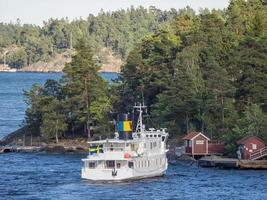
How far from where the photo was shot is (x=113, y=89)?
5433 inches

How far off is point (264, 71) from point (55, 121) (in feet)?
86.1

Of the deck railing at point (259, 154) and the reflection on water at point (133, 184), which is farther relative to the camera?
the deck railing at point (259, 154)

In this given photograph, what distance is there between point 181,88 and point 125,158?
29.9m

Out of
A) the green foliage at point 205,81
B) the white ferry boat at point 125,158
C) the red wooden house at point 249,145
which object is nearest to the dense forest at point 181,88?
the green foliage at point 205,81

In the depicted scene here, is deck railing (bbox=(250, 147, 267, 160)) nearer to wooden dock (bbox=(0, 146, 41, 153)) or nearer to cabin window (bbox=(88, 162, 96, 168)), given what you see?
cabin window (bbox=(88, 162, 96, 168))

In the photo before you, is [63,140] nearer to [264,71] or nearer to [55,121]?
[55,121]

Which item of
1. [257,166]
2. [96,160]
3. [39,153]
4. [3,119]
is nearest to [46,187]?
[96,160]

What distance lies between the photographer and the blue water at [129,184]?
86.2 meters

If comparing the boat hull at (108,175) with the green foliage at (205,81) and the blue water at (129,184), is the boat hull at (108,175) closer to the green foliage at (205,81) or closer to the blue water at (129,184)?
the blue water at (129,184)

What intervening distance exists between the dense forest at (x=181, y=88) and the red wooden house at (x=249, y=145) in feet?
6.57

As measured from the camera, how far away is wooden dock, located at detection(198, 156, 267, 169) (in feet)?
343

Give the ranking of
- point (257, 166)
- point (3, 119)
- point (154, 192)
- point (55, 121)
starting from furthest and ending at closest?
point (3, 119) < point (55, 121) < point (257, 166) < point (154, 192)

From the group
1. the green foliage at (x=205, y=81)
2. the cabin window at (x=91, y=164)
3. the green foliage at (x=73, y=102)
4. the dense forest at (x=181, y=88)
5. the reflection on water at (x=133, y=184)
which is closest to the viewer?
the reflection on water at (x=133, y=184)

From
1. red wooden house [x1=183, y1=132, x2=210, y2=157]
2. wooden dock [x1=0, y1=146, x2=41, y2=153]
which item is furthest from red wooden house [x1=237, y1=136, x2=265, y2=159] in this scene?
wooden dock [x1=0, y1=146, x2=41, y2=153]
